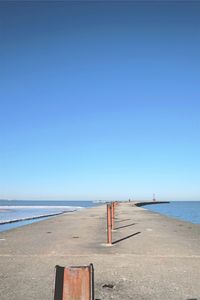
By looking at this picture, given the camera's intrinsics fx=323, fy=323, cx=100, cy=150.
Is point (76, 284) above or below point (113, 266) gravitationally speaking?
above

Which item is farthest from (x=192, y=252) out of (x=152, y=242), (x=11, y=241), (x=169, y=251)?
(x=11, y=241)

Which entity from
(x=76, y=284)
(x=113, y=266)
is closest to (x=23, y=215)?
(x=113, y=266)

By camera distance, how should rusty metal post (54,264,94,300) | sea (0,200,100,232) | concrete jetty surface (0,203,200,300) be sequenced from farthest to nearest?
sea (0,200,100,232) → concrete jetty surface (0,203,200,300) → rusty metal post (54,264,94,300)

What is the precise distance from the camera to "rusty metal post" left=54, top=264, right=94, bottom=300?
2557 millimetres

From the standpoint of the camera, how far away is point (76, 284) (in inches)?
101

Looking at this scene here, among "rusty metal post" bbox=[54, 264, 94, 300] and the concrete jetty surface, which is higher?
"rusty metal post" bbox=[54, 264, 94, 300]

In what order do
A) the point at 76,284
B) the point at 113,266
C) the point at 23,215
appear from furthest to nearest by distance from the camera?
the point at 23,215 → the point at 113,266 → the point at 76,284

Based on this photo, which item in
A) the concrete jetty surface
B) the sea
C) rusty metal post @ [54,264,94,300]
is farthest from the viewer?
the sea

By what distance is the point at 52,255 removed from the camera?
832cm

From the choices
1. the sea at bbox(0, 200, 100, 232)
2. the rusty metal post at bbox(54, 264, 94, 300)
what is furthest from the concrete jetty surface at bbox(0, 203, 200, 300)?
the sea at bbox(0, 200, 100, 232)

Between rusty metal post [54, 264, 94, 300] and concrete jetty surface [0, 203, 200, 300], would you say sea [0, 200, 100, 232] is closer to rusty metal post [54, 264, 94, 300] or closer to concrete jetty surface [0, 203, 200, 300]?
concrete jetty surface [0, 203, 200, 300]

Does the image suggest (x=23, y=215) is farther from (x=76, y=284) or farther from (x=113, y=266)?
(x=76, y=284)

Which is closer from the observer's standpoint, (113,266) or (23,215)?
(113,266)

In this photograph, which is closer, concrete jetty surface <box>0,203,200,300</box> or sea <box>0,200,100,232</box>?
concrete jetty surface <box>0,203,200,300</box>
